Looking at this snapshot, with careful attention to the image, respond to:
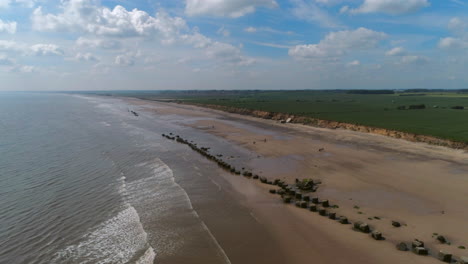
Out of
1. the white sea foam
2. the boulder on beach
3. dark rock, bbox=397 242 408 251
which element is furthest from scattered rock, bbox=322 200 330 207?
the white sea foam

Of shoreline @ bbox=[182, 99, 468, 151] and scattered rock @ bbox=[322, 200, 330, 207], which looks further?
shoreline @ bbox=[182, 99, 468, 151]

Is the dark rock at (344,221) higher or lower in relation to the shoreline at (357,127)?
lower

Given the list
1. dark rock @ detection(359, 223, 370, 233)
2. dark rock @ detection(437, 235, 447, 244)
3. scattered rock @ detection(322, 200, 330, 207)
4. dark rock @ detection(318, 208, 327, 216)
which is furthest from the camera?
scattered rock @ detection(322, 200, 330, 207)

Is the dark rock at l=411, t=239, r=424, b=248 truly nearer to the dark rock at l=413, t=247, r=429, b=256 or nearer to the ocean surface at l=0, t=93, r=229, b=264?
the dark rock at l=413, t=247, r=429, b=256

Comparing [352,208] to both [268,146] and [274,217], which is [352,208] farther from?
[268,146]

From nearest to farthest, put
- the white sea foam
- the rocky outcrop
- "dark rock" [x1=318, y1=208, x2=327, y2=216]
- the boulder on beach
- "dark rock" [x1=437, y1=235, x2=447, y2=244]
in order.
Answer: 1. the boulder on beach
2. the white sea foam
3. "dark rock" [x1=437, y1=235, x2=447, y2=244]
4. "dark rock" [x1=318, y1=208, x2=327, y2=216]
5. the rocky outcrop

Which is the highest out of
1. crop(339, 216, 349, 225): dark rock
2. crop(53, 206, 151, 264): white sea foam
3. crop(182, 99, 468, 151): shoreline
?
crop(182, 99, 468, 151): shoreline

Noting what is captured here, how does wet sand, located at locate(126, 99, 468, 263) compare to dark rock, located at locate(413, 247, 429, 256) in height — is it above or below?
below

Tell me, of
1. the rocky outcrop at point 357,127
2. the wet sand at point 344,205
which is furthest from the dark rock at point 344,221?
the rocky outcrop at point 357,127

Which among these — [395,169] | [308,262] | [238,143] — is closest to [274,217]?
[308,262]

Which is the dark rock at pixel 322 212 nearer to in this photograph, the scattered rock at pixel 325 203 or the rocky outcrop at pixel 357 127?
the scattered rock at pixel 325 203
